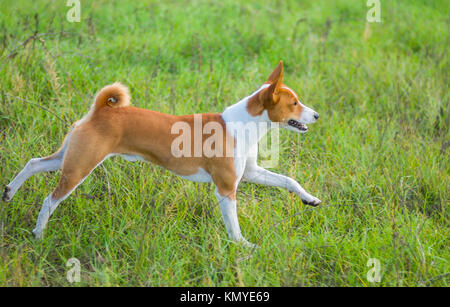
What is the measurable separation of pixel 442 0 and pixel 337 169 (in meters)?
6.35

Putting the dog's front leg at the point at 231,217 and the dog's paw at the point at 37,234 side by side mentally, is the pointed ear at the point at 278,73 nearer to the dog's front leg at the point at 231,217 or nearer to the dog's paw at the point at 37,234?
the dog's front leg at the point at 231,217

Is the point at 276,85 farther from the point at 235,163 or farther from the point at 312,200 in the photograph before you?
the point at 312,200

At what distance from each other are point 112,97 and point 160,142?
476mm

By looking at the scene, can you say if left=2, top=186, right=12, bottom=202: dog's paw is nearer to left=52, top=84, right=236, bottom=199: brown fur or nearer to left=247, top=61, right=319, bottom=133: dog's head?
left=52, top=84, right=236, bottom=199: brown fur

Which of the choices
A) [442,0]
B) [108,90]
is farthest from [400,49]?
[108,90]

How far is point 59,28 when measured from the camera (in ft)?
21.6

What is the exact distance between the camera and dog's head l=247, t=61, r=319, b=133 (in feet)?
11.6

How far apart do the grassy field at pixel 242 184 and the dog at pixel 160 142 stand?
11.5 inches

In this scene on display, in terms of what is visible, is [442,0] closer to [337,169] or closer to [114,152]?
[337,169]

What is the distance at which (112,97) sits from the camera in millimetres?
3500

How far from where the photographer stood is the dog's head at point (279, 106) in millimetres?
3541

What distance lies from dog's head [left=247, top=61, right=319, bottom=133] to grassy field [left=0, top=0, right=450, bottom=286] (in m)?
0.70

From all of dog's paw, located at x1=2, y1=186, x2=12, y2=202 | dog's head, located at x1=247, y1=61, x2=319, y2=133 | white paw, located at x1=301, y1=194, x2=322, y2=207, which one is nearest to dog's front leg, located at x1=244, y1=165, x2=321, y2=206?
white paw, located at x1=301, y1=194, x2=322, y2=207

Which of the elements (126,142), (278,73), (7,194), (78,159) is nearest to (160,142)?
(126,142)
